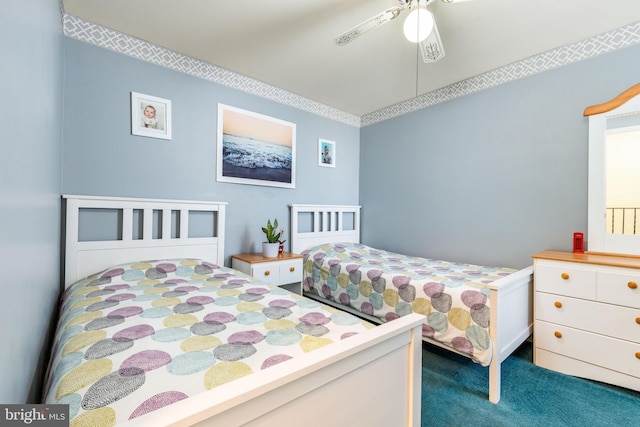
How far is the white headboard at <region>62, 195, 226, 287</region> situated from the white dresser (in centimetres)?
262

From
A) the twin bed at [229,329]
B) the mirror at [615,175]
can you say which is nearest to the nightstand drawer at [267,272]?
the twin bed at [229,329]

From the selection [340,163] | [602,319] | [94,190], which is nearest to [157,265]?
[94,190]

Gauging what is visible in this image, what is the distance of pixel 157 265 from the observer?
202cm

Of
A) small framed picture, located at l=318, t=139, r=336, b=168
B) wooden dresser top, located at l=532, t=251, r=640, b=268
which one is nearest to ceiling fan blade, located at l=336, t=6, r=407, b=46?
small framed picture, located at l=318, t=139, r=336, b=168

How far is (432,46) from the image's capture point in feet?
5.74

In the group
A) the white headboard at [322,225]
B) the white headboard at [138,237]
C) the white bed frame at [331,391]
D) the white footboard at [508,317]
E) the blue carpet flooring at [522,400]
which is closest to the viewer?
the white bed frame at [331,391]

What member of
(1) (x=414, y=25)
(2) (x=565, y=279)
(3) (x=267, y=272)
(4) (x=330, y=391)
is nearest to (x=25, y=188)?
(4) (x=330, y=391)

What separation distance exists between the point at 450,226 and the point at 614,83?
1.64 meters

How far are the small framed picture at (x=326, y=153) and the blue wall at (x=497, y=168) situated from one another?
644 millimetres

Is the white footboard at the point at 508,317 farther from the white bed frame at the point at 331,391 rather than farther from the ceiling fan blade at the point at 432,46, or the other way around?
the ceiling fan blade at the point at 432,46

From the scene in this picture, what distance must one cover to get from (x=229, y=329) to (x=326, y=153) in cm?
278

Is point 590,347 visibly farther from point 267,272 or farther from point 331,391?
point 267,272

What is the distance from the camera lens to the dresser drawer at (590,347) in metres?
1.65

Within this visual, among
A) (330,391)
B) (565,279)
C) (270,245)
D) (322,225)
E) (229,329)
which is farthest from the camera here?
(322,225)
